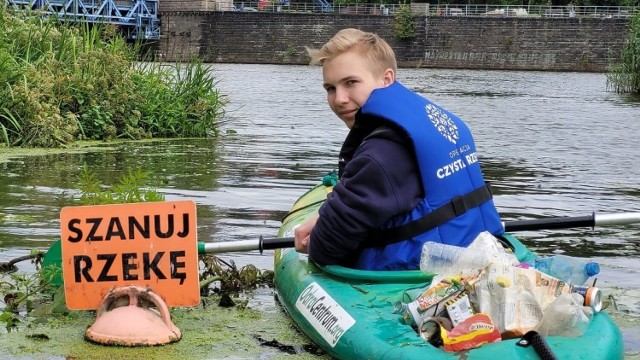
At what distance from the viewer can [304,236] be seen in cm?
444

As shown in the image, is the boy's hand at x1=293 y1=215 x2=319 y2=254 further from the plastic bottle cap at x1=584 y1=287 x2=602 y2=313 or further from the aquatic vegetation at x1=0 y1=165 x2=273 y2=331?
the plastic bottle cap at x1=584 y1=287 x2=602 y2=313

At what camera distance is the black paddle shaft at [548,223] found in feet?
16.7

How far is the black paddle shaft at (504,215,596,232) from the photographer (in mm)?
5090

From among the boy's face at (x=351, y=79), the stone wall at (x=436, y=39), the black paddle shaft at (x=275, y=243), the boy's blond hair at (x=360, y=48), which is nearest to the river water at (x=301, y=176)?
the black paddle shaft at (x=275, y=243)

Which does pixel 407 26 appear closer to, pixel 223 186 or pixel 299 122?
pixel 299 122

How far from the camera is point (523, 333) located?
134 inches

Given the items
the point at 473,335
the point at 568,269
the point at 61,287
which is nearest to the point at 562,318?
the point at 473,335

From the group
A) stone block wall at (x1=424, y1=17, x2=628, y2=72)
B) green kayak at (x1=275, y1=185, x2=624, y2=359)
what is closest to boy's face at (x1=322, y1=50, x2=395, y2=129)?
green kayak at (x1=275, y1=185, x2=624, y2=359)

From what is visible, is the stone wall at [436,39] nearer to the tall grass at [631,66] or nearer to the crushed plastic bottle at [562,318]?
the tall grass at [631,66]

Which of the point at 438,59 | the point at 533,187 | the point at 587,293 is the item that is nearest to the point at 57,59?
the point at 533,187

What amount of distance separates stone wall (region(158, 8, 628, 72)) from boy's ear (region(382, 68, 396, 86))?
50571mm

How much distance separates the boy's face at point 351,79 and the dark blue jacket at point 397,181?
161 millimetres

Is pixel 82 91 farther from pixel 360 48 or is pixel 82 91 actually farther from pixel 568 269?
pixel 568 269

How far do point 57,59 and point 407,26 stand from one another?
164ft
